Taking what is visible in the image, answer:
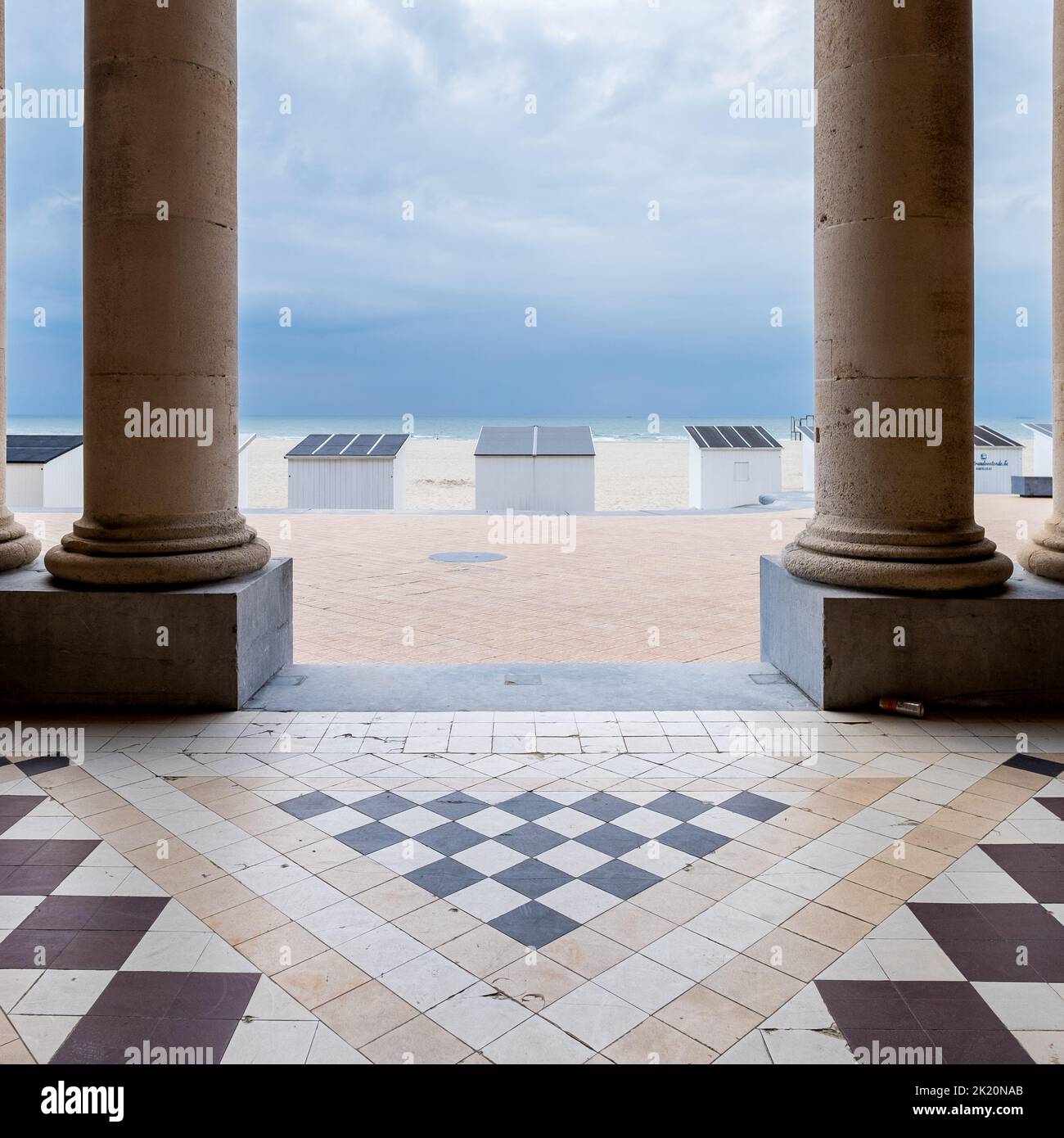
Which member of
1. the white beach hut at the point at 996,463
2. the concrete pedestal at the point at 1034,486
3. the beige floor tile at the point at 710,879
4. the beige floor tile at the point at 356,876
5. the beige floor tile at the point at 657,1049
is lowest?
the beige floor tile at the point at 657,1049

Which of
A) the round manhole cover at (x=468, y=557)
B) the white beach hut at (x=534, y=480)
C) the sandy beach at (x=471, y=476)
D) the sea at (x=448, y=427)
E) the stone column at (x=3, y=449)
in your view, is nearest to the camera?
the stone column at (x=3, y=449)

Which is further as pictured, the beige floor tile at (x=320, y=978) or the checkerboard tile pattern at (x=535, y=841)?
the checkerboard tile pattern at (x=535, y=841)

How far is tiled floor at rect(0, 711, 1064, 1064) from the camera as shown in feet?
10.2

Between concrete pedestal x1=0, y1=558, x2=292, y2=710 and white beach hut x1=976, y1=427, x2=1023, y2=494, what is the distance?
28364mm

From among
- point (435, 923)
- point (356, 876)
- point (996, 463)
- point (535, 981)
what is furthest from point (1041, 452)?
point (535, 981)

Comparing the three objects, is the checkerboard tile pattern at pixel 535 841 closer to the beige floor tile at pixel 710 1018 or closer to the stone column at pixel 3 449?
the beige floor tile at pixel 710 1018

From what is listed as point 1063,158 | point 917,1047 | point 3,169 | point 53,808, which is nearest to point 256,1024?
point 917,1047

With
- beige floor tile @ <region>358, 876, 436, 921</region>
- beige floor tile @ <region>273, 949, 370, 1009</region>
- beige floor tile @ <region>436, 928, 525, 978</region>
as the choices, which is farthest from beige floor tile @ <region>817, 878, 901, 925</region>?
beige floor tile @ <region>273, 949, 370, 1009</region>

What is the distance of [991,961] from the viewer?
138 inches

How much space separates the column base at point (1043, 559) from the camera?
7289 mm

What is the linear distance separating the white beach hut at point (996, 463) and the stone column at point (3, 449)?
28.6 m

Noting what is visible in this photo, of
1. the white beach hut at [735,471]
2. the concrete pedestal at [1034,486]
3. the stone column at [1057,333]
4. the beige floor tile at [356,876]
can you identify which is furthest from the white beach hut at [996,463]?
the beige floor tile at [356,876]

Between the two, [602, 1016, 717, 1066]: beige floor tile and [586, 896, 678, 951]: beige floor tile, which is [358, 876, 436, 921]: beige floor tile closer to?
[586, 896, 678, 951]: beige floor tile

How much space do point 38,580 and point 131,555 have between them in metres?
0.89
